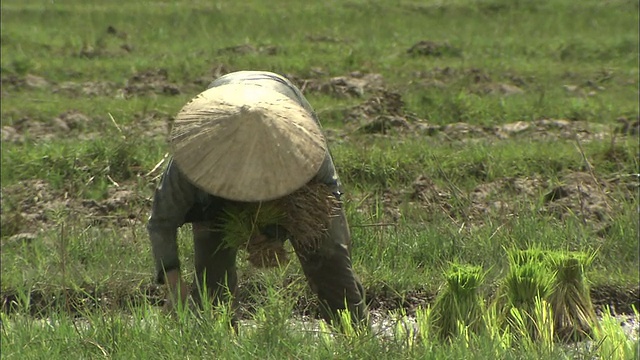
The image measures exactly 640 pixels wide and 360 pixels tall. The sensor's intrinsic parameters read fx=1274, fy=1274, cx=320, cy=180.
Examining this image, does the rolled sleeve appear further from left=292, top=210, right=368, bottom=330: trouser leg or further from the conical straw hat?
left=292, top=210, right=368, bottom=330: trouser leg

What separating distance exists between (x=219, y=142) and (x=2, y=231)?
3.75 metres

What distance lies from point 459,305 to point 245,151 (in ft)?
4.12

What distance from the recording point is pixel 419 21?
551 inches

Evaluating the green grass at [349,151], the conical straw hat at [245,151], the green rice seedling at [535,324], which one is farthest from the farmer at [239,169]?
the green rice seedling at [535,324]

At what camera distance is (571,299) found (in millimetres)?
5488

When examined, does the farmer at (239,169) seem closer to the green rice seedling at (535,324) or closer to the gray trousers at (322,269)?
the gray trousers at (322,269)

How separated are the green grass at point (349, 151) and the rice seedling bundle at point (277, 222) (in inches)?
6.3

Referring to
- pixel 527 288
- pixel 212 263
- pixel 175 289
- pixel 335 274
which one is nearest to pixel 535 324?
pixel 527 288

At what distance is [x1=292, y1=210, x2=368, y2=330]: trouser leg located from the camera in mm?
5051

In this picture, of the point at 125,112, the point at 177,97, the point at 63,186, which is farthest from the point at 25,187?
the point at 177,97

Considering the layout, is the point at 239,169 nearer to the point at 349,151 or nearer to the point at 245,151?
the point at 245,151

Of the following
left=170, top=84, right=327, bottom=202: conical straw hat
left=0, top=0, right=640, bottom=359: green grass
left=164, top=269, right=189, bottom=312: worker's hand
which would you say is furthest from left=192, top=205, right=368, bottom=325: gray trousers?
left=170, top=84, right=327, bottom=202: conical straw hat

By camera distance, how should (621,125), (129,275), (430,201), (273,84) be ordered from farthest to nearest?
1. (621,125)
2. (430,201)
3. (129,275)
4. (273,84)

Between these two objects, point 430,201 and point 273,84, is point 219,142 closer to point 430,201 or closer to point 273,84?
point 273,84
